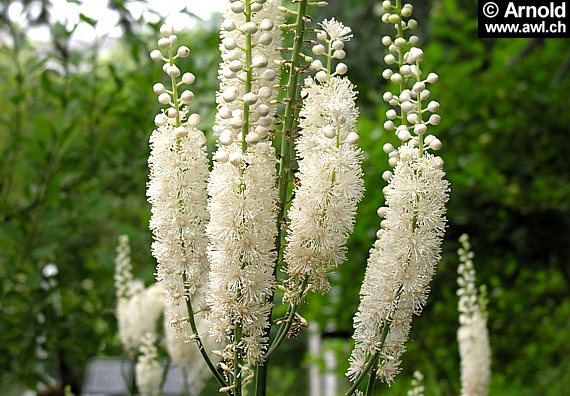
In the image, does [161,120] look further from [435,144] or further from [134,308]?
[134,308]

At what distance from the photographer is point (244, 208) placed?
2.75 feet

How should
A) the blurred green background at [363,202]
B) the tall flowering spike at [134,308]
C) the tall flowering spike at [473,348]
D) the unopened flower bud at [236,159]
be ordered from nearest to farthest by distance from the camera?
the unopened flower bud at [236,159], the tall flowering spike at [473,348], the tall flowering spike at [134,308], the blurred green background at [363,202]

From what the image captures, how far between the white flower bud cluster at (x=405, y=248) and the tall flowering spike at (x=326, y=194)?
0.15 ft

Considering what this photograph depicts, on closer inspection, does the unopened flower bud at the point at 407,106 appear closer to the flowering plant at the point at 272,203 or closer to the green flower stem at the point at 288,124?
the flowering plant at the point at 272,203

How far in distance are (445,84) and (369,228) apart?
2.09ft

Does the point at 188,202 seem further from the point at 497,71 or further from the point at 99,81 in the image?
the point at 497,71

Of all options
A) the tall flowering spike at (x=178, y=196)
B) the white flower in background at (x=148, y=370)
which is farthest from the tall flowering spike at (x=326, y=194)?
the white flower in background at (x=148, y=370)

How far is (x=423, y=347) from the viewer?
9.47 ft

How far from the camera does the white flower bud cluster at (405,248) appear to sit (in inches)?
34.0

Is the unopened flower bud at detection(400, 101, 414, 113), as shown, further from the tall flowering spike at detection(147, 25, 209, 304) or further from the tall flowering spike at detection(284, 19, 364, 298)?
the tall flowering spike at detection(147, 25, 209, 304)

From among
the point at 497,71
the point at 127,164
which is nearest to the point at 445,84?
the point at 497,71

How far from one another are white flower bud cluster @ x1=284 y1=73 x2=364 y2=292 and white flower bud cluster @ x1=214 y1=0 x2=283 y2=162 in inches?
2.5

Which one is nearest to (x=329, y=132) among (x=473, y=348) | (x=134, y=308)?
(x=473, y=348)

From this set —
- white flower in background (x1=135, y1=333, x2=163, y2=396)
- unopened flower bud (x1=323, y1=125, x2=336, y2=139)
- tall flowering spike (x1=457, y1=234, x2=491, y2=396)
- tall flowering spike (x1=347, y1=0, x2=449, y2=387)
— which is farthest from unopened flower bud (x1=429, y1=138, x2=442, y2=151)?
white flower in background (x1=135, y1=333, x2=163, y2=396)
